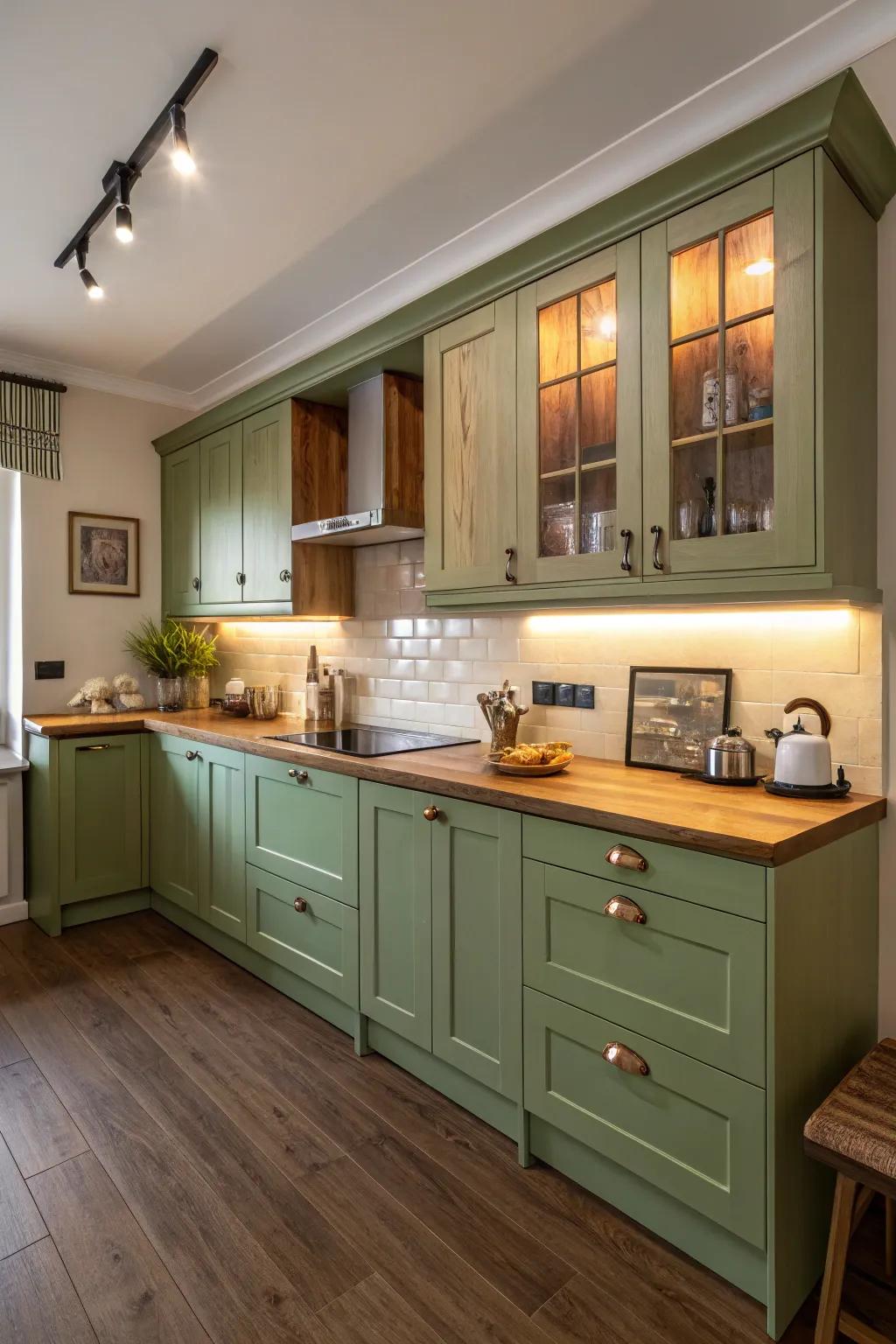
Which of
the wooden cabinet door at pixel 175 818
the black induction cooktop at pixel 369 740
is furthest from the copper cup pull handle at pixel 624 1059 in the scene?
the wooden cabinet door at pixel 175 818

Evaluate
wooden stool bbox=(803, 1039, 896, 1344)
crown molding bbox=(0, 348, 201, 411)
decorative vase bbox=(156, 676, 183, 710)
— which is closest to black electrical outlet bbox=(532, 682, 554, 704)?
wooden stool bbox=(803, 1039, 896, 1344)

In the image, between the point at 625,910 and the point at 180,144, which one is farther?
the point at 180,144

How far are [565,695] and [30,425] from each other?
9.76 ft

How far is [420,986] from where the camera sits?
2229mm

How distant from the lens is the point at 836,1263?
1379 millimetres

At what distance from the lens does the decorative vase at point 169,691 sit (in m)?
4.02

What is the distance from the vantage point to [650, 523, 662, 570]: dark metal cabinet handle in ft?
6.31

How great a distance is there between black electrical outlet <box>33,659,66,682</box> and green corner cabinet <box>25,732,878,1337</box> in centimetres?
176

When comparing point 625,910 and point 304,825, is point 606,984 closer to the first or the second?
point 625,910

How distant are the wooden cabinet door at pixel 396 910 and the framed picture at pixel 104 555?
244 cm

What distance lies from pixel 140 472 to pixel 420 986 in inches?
127

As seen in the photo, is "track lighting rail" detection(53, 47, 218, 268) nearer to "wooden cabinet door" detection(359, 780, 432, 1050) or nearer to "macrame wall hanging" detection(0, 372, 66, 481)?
"macrame wall hanging" detection(0, 372, 66, 481)

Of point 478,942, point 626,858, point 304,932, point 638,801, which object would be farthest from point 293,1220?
point 638,801

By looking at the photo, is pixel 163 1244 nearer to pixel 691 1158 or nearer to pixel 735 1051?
pixel 691 1158
